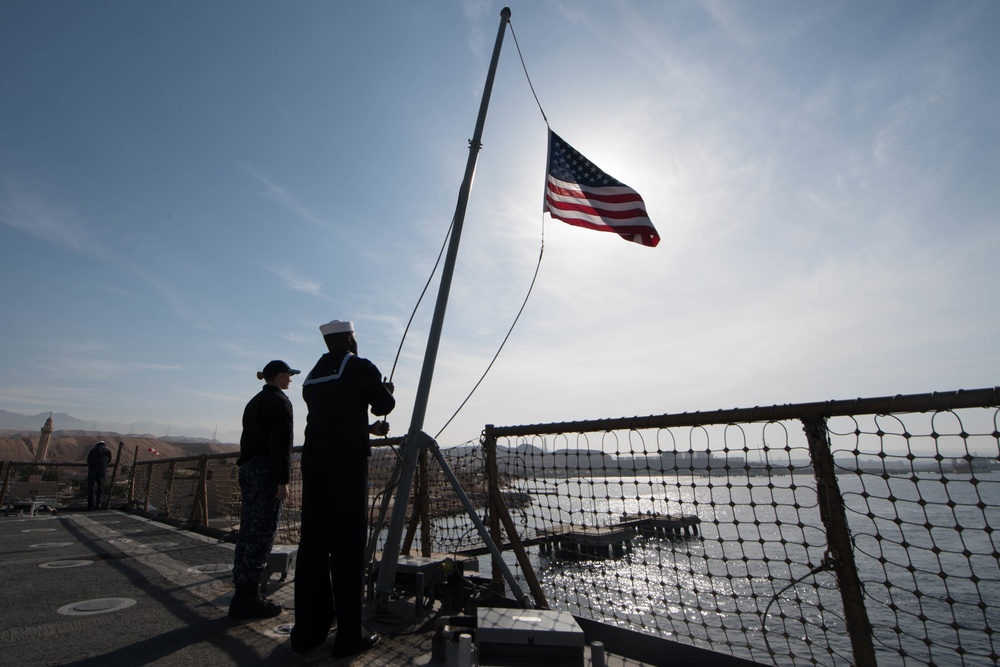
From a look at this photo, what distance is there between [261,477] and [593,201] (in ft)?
14.0

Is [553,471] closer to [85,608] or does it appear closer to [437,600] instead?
[437,600]

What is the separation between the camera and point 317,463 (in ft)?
10.1

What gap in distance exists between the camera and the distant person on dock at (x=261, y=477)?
3.74 m

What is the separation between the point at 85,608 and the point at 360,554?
8.15ft

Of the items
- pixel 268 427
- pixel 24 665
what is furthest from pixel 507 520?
pixel 24 665

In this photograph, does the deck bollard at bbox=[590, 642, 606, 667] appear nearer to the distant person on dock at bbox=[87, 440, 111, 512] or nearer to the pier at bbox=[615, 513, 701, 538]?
the pier at bbox=[615, 513, 701, 538]

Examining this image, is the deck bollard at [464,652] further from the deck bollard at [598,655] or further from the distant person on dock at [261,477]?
the distant person on dock at [261,477]

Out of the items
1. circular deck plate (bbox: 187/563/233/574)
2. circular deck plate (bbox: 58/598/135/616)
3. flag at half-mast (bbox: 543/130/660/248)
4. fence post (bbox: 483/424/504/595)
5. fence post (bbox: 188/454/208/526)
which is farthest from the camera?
fence post (bbox: 188/454/208/526)

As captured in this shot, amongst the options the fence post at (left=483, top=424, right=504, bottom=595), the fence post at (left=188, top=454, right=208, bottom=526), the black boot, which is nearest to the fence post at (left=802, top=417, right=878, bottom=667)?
the fence post at (left=483, top=424, right=504, bottom=595)

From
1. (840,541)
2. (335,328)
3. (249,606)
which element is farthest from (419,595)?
(840,541)

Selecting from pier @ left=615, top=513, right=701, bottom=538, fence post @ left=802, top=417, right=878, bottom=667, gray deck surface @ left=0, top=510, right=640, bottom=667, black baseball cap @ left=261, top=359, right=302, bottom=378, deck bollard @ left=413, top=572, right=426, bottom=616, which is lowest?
pier @ left=615, top=513, right=701, bottom=538

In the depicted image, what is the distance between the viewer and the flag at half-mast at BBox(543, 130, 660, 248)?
5656mm

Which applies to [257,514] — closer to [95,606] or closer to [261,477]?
[261,477]

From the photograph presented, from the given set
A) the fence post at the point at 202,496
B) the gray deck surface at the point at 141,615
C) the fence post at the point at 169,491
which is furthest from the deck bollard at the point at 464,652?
the fence post at the point at 169,491
